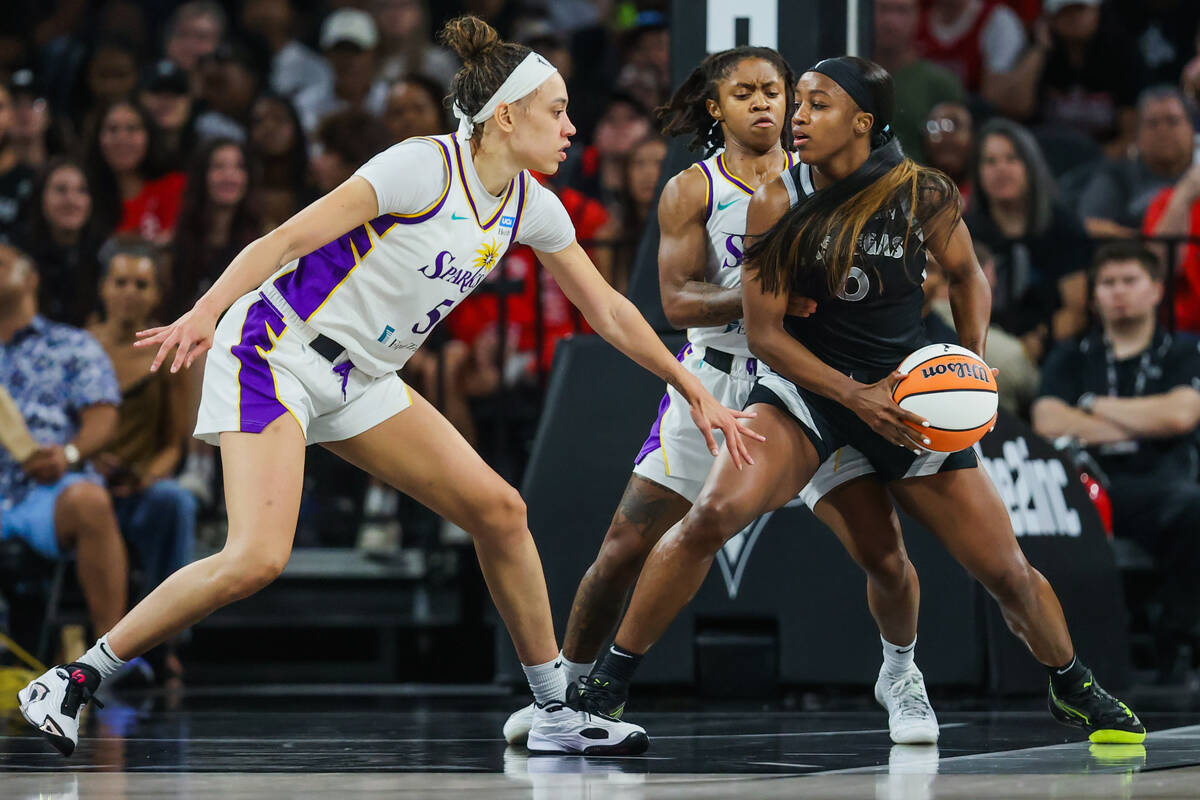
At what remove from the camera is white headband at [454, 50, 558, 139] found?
4996mm

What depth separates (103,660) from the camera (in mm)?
4762

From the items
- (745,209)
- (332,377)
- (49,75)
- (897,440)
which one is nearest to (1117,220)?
(745,209)

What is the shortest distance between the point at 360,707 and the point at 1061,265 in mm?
4104

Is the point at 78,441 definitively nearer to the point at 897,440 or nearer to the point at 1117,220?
the point at 897,440

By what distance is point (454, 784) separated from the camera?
4.30 meters

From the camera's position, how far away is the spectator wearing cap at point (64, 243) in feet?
30.5

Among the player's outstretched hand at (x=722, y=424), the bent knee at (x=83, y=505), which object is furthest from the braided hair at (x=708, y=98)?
the bent knee at (x=83, y=505)

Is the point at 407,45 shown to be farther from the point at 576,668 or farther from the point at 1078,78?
the point at 576,668

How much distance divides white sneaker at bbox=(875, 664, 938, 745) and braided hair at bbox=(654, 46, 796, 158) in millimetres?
1810

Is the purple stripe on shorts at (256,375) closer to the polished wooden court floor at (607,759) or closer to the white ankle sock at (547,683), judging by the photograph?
the polished wooden court floor at (607,759)

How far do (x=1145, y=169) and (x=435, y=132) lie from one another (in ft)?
13.0

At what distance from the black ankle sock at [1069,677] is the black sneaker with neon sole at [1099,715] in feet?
0.04

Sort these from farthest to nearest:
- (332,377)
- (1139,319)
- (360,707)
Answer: (1139,319) → (360,707) → (332,377)

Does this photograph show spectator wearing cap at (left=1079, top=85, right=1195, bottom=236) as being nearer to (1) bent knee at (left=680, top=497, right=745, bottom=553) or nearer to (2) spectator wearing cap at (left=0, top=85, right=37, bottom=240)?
(1) bent knee at (left=680, top=497, right=745, bottom=553)
